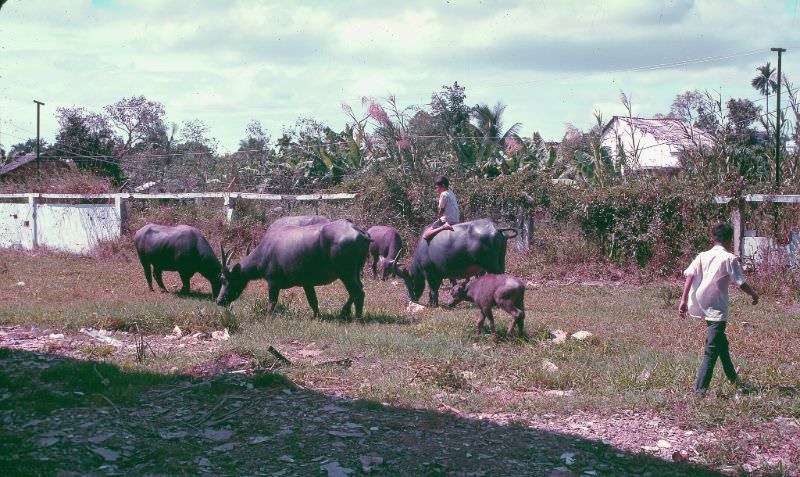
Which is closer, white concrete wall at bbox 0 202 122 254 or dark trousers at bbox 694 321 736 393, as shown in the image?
dark trousers at bbox 694 321 736 393

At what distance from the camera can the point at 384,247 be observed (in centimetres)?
1736

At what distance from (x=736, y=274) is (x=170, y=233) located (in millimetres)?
10869

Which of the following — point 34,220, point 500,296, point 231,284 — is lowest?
point 231,284

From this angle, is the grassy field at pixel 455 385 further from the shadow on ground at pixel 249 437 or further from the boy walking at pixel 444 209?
the boy walking at pixel 444 209

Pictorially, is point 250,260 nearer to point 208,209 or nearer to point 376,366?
point 376,366

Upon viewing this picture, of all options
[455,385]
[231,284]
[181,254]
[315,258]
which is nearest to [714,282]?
[455,385]

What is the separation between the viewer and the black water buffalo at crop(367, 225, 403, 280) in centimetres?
1684

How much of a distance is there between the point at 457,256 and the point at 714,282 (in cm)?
630

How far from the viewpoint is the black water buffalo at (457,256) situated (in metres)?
13.0

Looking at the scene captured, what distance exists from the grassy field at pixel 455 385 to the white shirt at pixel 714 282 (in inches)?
28.4

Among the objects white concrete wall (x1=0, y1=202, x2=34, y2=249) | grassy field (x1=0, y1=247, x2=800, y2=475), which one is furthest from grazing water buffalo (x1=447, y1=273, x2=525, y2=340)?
white concrete wall (x1=0, y1=202, x2=34, y2=249)

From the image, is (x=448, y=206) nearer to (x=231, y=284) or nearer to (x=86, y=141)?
(x=231, y=284)

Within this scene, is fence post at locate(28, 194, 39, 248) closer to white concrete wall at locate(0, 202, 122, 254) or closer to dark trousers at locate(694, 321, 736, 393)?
white concrete wall at locate(0, 202, 122, 254)

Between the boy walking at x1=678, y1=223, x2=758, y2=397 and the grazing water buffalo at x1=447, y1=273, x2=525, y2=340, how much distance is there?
2402 mm
